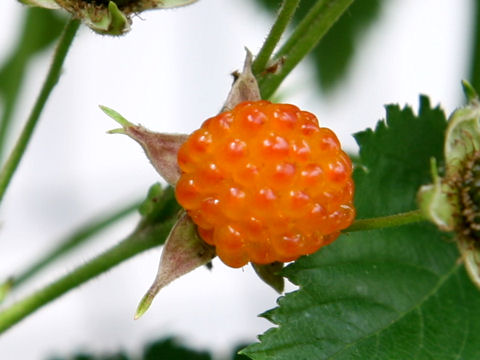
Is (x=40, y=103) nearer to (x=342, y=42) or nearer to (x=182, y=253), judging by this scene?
(x=182, y=253)

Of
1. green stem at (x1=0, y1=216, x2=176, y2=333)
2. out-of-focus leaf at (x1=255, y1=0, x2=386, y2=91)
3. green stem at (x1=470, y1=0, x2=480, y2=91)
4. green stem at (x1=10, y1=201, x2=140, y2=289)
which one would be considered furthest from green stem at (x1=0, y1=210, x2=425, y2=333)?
out-of-focus leaf at (x1=255, y1=0, x2=386, y2=91)

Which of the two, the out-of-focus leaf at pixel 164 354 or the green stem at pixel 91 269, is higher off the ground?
the green stem at pixel 91 269

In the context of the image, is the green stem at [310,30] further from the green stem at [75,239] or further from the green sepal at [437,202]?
the green stem at [75,239]

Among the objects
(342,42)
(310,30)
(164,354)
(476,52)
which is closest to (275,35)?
(310,30)

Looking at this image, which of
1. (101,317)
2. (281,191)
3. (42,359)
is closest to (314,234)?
(281,191)

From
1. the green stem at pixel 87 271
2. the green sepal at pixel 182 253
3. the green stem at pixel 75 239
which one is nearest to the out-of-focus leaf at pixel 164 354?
the green stem at pixel 75 239

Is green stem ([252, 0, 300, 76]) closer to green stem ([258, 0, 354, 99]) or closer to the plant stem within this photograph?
green stem ([258, 0, 354, 99])

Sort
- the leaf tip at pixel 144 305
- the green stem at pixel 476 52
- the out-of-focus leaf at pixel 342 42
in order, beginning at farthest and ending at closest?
the out-of-focus leaf at pixel 342 42 < the green stem at pixel 476 52 < the leaf tip at pixel 144 305
